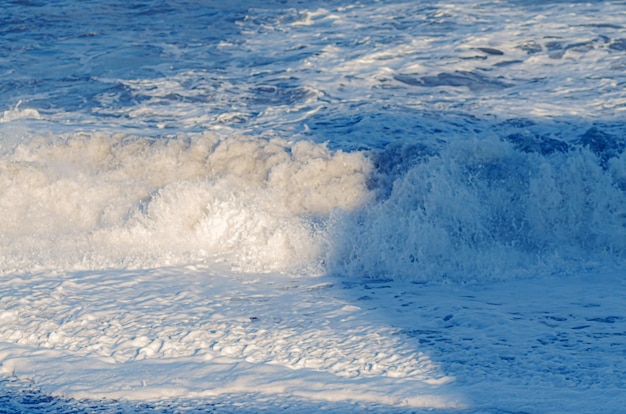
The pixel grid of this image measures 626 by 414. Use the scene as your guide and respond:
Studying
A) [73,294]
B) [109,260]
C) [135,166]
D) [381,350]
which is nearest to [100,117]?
[135,166]

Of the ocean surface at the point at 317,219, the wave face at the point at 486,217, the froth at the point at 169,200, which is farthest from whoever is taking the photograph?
the froth at the point at 169,200

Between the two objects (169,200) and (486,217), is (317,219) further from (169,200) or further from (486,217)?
(486,217)

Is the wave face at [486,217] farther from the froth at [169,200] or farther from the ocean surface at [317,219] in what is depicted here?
the froth at [169,200]

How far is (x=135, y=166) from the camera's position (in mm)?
7871

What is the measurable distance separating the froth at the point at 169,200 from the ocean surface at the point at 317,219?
0.02m

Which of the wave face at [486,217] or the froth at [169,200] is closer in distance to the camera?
the wave face at [486,217]

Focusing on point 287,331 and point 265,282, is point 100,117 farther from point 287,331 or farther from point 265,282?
point 287,331

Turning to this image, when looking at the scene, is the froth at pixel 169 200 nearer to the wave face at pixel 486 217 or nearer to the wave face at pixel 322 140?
the wave face at pixel 322 140

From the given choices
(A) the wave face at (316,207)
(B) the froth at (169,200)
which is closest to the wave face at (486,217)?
(A) the wave face at (316,207)

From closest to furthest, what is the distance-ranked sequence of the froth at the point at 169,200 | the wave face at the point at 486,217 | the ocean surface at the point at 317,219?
1. the ocean surface at the point at 317,219
2. the wave face at the point at 486,217
3. the froth at the point at 169,200

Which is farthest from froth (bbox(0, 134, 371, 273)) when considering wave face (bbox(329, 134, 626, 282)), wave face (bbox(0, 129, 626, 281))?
wave face (bbox(329, 134, 626, 282))

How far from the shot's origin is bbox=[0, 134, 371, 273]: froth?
6266 millimetres

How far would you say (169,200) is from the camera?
22.7 feet

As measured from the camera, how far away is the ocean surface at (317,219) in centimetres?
443
